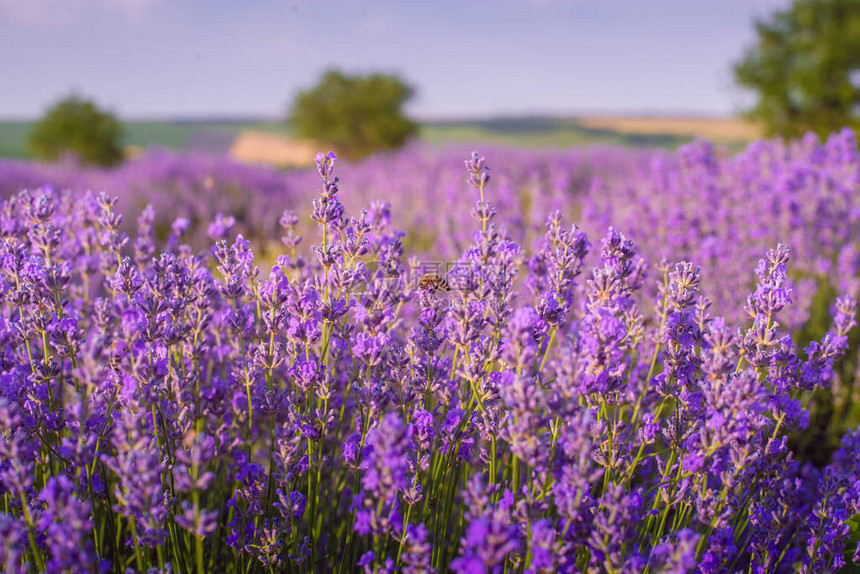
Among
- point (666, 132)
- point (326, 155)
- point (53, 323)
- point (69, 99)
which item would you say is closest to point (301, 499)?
point (53, 323)

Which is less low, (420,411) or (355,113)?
(355,113)

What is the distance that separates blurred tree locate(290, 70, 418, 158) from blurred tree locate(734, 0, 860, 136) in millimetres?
8982

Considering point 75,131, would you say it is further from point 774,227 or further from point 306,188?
point 774,227

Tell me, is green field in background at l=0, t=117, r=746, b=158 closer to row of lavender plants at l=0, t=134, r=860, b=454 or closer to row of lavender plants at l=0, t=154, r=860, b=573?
row of lavender plants at l=0, t=134, r=860, b=454

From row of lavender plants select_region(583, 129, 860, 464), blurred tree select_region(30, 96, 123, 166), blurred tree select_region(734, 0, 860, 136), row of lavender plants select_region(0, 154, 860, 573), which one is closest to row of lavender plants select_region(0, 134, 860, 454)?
row of lavender plants select_region(583, 129, 860, 464)

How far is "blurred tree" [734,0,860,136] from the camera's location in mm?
15086

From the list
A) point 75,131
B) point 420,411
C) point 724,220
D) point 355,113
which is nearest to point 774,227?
point 724,220

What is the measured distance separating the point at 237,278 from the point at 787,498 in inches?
62.3

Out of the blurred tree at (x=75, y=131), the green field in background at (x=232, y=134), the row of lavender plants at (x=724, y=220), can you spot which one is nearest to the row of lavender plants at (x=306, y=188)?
the row of lavender plants at (x=724, y=220)

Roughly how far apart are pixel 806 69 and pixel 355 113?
11290 mm

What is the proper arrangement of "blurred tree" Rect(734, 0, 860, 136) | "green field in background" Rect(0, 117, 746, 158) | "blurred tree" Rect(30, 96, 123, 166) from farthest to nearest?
"green field in background" Rect(0, 117, 746, 158) < "blurred tree" Rect(734, 0, 860, 136) < "blurred tree" Rect(30, 96, 123, 166)

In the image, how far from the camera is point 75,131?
14.1m

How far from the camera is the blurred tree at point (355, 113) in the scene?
16516 millimetres

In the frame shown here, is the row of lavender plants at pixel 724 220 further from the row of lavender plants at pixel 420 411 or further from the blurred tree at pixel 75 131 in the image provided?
the blurred tree at pixel 75 131
